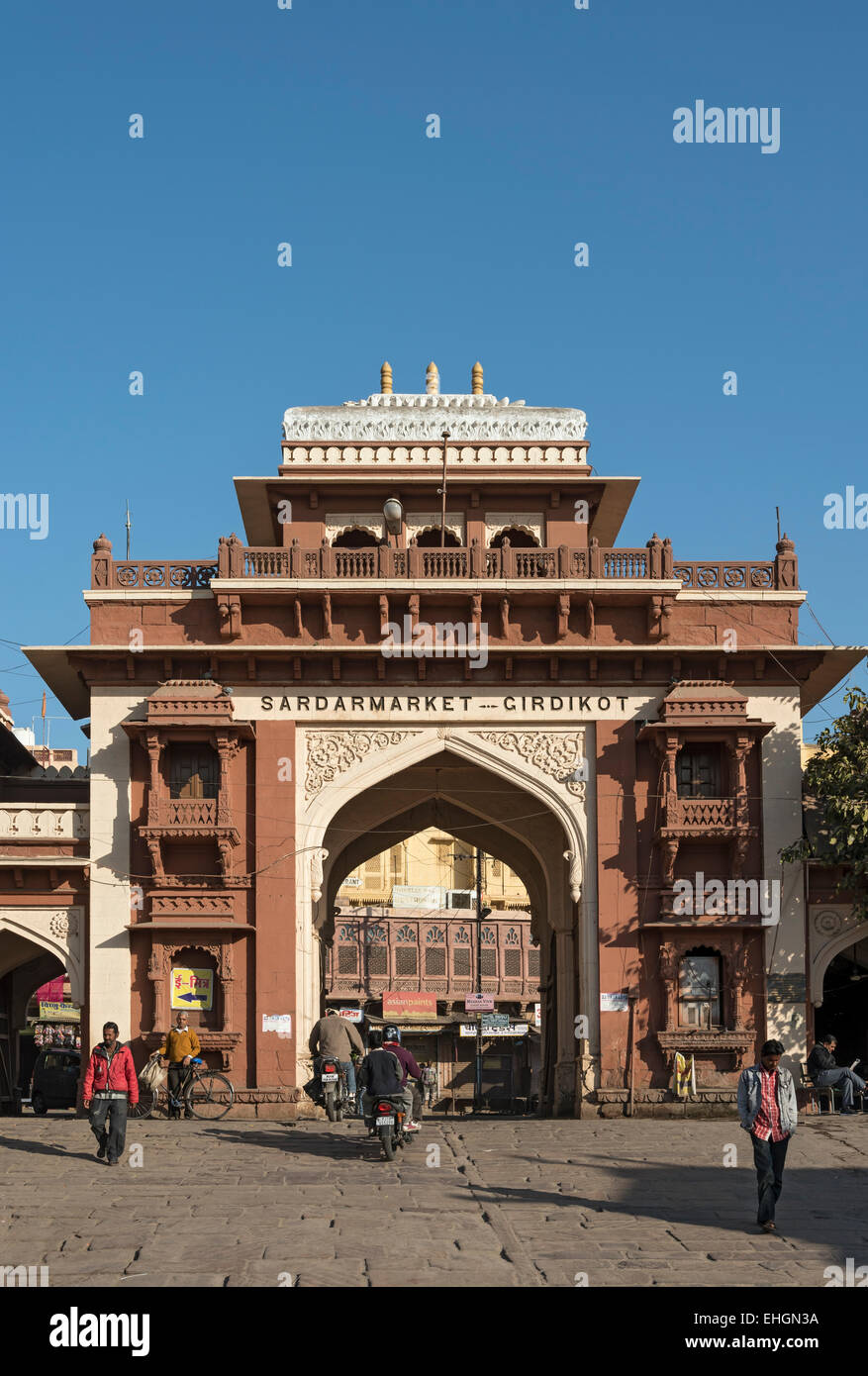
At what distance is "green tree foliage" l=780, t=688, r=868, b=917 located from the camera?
2436 centimetres

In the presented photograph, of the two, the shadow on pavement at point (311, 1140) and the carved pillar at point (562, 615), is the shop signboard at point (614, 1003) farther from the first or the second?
the carved pillar at point (562, 615)

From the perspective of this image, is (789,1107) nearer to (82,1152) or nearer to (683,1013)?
(82,1152)

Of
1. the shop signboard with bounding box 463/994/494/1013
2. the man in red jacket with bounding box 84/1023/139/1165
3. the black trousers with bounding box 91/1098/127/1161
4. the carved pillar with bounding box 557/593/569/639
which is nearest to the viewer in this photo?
the man in red jacket with bounding box 84/1023/139/1165

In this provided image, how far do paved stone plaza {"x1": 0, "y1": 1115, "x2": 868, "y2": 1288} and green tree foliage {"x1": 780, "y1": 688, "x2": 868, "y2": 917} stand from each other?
482cm

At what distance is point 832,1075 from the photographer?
24031mm

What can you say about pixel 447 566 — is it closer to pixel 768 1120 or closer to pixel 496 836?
pixel 496 836

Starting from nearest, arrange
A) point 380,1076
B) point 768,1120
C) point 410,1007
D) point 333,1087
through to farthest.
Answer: point 768,1120 → point 380,1076 → point 333,1087 → point 410,1007

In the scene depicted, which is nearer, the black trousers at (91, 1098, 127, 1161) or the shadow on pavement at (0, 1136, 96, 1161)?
the black trousers at (91, 1098, 127, 1161)

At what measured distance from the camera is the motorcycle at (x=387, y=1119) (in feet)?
56.4

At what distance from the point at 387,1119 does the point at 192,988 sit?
29.7 ft

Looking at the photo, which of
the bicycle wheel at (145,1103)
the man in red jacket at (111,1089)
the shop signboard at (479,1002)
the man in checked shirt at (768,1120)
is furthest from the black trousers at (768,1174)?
Result: the shop signboard at (479,1002)

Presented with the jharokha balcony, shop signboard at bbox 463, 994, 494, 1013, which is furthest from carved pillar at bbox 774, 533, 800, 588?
shop signboard at bbox 463, 994, 494, 1013

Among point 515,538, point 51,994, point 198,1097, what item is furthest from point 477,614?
point 51,994
